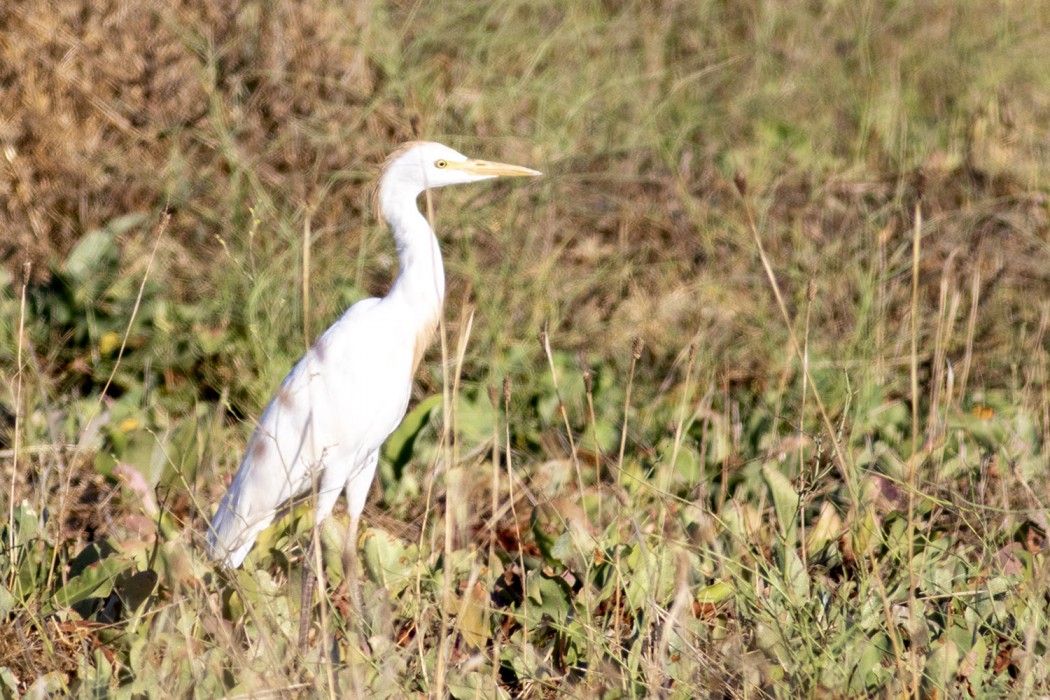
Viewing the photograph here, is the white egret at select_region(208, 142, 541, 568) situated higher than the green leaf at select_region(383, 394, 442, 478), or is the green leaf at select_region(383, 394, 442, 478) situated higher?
the white egret at select_region(208, 142, 541, 568)

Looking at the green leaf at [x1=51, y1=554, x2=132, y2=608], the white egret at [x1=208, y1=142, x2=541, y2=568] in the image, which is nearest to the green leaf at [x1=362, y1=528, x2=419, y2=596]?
the white egret at [x1=208, y1=142, x2=541, y2=568]

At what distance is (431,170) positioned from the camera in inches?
107

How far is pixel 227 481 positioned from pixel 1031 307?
2399 mm

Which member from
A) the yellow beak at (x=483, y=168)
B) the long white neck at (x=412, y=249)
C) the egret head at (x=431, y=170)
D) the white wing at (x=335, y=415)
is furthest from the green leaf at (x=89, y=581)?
the yellow beak at (x=483, y=168)

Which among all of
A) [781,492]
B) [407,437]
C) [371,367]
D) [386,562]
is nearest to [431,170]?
[371,367]

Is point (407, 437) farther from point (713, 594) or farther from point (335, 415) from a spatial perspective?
point (713, 594)

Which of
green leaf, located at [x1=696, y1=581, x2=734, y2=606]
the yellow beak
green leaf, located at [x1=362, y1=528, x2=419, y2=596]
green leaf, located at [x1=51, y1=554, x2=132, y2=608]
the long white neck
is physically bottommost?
green leaf, located at [x1=696, y1=581, x2=734, y2=606]

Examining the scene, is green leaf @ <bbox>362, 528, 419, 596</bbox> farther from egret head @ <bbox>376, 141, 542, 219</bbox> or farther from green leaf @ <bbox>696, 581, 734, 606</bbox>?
egret head @ <bbox>376, 141, 542, 219</bbox>

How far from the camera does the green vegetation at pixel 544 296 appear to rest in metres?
2.33

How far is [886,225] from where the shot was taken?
13.0ft

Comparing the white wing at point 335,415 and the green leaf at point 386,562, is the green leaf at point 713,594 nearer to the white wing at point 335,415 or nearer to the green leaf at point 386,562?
the green leaf at point 386,562

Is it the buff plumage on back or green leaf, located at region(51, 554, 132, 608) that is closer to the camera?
green leaf, located at region(51, 554, 132, 608)

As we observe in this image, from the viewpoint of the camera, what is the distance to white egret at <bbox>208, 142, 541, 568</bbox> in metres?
2.70

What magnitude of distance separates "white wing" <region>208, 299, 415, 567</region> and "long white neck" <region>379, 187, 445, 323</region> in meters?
0.07
